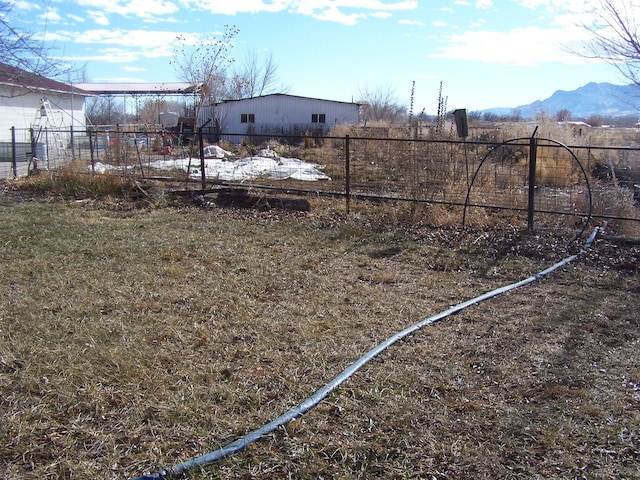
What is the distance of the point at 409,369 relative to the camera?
3.36m

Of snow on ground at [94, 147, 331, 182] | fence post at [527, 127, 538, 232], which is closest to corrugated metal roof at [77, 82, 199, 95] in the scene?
snow on ground at [94, 147, 331, 182]

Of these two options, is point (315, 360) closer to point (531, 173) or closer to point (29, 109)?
point (531, 173)

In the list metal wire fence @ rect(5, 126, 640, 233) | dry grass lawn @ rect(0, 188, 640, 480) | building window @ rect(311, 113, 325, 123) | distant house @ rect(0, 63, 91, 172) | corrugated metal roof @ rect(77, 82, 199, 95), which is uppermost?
corrugated metal roof @ rect(77, 82, 199, 95)

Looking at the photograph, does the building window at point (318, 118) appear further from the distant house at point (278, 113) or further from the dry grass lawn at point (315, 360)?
the dry grass lawn at point (315, 360)

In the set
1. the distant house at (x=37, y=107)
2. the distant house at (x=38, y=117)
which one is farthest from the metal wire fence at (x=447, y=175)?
the distant house at (x=37, y=107)

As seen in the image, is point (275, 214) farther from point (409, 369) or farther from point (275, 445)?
point (275, 445)

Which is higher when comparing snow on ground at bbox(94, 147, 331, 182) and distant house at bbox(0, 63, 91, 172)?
distant house at bbox(0, 63, 91, 172)

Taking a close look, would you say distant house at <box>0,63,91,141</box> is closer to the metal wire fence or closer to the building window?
the metal wire fence

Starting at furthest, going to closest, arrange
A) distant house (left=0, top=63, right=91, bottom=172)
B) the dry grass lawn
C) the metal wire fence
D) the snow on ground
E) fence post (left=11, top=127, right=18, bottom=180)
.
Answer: distant house (left=0, top=63, right=91, bottom=172) < the snow on ground < fence post (left=11, top=127, right=18, bottom=180) < the metal wire fence < the dry grass lawn

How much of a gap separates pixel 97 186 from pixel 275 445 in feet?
28.8

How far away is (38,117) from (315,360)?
23.4 metres

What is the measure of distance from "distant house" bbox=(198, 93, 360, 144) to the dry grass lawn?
30.9 metres

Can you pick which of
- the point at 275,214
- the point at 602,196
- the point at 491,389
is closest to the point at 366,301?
the point at 491,389

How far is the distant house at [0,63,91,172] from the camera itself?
14016mm
